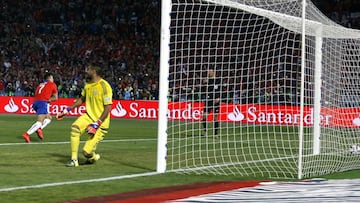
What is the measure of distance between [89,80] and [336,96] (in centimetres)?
783

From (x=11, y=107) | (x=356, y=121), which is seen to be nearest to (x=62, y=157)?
(x=356, y=121)

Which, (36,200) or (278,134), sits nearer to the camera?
(36,200)

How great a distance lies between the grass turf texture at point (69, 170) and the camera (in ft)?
35.0

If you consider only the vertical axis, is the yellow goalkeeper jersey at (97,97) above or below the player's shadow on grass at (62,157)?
above

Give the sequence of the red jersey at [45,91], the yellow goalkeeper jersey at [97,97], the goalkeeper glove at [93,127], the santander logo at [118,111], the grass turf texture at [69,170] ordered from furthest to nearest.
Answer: the santander logo at [118,111]
the red jersey at [45,91]
the yellow goalkeeper jersey at [97,97]
the goalkeeper glove at [93,127]
the grass turf texture at [69,170]

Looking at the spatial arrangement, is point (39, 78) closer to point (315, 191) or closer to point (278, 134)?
Result: point (278, 134)

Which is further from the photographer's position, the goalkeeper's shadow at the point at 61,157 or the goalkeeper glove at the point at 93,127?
the goalkeeper's shadow at the point at 61,157

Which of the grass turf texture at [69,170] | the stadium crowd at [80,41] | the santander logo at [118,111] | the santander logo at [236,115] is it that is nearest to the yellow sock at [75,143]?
the grass turf texture at [69,170]

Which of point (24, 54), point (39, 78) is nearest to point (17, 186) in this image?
point (39, 78)

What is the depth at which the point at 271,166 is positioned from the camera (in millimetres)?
15117

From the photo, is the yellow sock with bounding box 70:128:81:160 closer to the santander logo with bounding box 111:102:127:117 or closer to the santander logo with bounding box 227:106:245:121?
the santander logo with bounding box 227:106:245:121

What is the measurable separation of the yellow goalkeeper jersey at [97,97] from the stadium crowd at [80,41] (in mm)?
24898

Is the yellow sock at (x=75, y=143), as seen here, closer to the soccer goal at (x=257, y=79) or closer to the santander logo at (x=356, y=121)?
the soccer goal at (x=257, y=79)

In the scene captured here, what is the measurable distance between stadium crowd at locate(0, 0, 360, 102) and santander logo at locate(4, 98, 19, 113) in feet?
6.18
